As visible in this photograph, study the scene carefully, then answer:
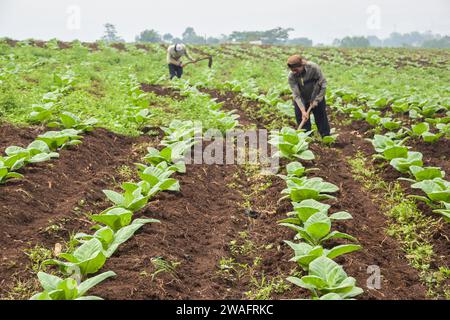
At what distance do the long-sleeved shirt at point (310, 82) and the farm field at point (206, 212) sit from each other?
0.83 m

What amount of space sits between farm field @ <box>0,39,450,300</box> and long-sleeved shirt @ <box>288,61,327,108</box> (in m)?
0.83

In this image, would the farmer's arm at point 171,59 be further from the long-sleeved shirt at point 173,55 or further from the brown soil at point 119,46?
the brown soil at point 119,46

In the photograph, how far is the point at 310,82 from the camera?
7.68 metres

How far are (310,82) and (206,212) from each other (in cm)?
367

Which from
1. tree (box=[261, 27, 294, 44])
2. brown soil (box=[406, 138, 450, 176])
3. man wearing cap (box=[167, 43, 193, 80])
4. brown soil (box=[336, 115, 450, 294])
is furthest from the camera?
tree (box=[261, 27, 294, 44])

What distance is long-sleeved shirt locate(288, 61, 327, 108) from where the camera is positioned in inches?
296

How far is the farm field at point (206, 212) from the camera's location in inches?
135

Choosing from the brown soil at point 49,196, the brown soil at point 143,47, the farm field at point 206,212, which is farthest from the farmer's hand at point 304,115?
the brown soil at point 143,47

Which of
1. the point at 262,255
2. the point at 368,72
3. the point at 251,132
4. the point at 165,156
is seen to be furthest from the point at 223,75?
the point at 262,255

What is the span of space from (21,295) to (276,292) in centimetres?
193

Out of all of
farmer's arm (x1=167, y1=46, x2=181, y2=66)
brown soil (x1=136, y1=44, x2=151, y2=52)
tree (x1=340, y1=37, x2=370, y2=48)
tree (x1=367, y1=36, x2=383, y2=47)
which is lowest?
farmer's arm (x1=167, y1=46, x2=181, y2=66)

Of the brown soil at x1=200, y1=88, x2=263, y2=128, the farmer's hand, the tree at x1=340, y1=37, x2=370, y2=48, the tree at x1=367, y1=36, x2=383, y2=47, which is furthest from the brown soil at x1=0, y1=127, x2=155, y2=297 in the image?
the tree at x1=367, y1=36, x2=383, y2=47

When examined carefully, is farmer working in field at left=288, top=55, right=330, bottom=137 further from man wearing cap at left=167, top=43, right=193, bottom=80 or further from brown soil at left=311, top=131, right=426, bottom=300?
man wearing cap at left=167, top=43, right=193, bottom=80
